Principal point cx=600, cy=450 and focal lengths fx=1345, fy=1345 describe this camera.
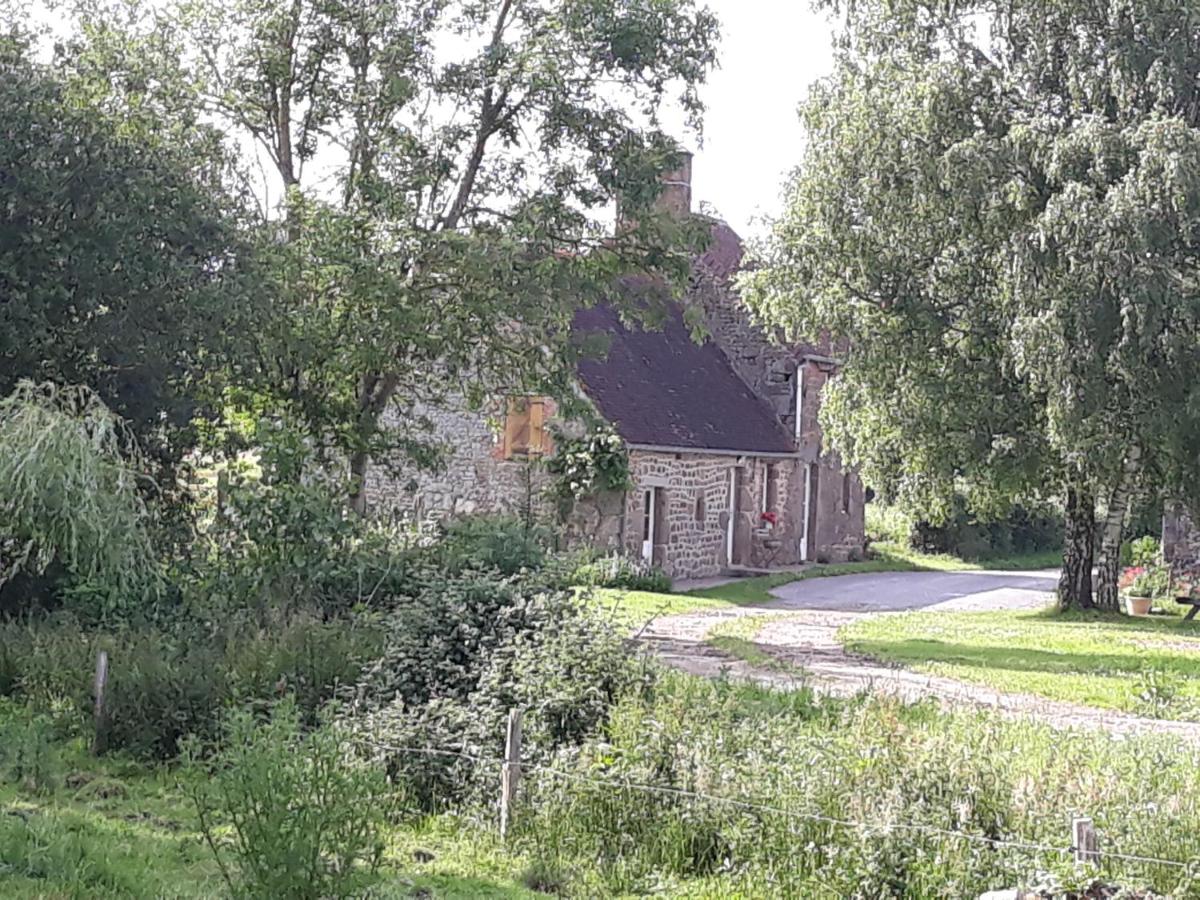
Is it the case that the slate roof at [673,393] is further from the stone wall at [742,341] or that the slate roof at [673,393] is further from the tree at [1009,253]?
the tree at [1009,253]

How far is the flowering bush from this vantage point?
2425 centimetres

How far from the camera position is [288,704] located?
6.82m

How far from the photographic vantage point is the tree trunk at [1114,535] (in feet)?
70.6

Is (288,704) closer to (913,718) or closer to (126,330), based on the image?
(913,718)

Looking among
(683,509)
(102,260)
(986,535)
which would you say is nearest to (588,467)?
(683,509)

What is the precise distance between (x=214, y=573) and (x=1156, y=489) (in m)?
16.2

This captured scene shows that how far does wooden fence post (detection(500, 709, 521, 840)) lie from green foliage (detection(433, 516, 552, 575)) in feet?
14.4

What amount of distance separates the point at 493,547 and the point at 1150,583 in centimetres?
1545

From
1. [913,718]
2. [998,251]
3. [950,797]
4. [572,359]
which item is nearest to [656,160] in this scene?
[572,359]

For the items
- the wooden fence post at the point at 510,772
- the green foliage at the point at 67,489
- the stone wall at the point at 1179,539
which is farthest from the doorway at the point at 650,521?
the wooden fence post at the point at 510,772

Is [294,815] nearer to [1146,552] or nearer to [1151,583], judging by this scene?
[1151,583]

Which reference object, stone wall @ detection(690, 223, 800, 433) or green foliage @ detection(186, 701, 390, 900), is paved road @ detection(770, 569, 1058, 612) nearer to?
stone wall @ detection(690, 223, 800, 433)

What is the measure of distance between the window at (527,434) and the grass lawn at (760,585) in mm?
3656

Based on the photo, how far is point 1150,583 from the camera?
24.7 meters
